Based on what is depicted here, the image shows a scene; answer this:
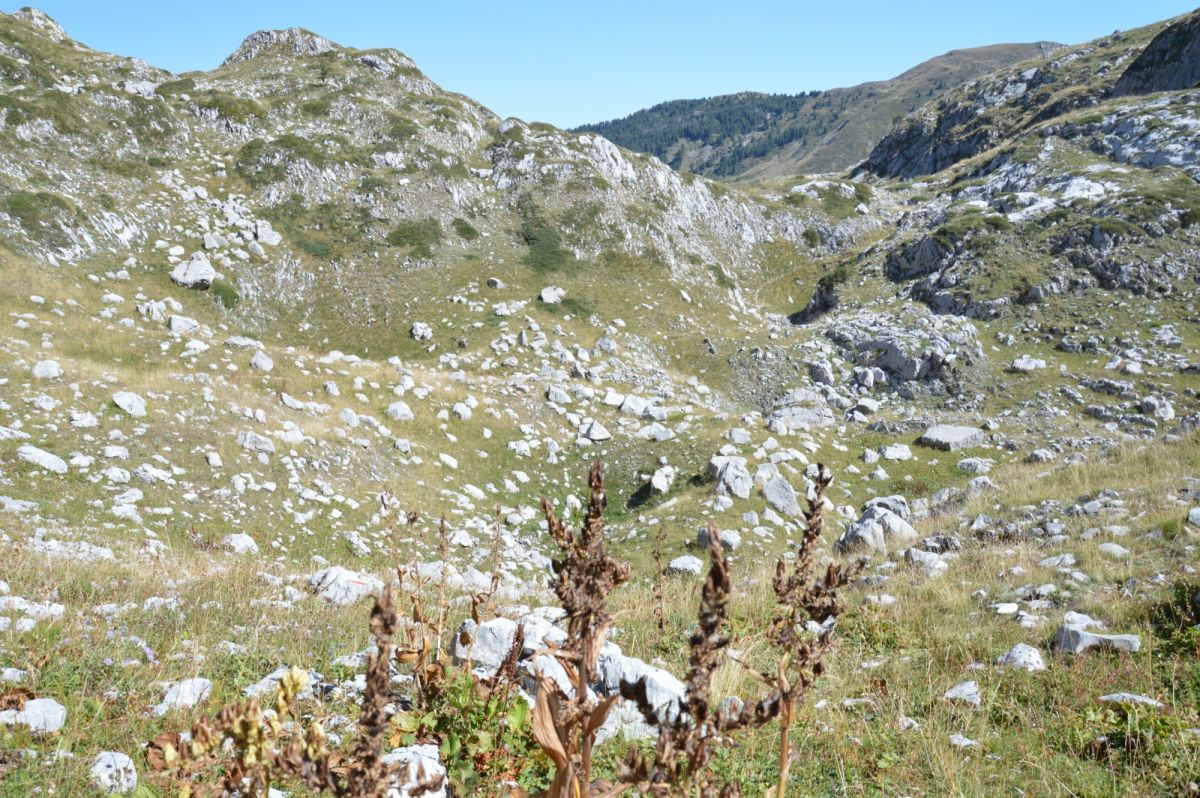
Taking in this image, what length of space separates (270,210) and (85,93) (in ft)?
44.6

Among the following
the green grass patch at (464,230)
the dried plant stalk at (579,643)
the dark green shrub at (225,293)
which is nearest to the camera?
the dried plant stalk at (579,643)

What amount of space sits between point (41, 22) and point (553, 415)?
193ft

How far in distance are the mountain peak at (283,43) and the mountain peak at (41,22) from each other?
13.0m

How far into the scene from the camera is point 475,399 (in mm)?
23969

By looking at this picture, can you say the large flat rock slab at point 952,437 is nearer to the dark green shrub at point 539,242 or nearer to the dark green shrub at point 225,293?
the dark green shrub at point 539,242

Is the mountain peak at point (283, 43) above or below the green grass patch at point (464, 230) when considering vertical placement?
above

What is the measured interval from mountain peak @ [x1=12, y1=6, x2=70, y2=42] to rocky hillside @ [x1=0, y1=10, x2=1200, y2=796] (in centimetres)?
42

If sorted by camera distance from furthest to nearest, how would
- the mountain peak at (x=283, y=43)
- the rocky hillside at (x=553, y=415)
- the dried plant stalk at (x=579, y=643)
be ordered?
the mountain peak at (x=283, y=43) < the rocky hillside at (x=553, y=415) < the dried plant stalk at (x=579, y=643)

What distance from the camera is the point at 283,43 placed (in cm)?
5909

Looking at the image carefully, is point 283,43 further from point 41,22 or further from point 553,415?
point 553,415

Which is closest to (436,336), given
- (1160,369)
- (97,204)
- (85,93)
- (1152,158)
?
(97,204)

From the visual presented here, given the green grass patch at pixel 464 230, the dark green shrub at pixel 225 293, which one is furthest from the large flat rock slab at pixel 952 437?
the dark green shrub at pixel 225 293

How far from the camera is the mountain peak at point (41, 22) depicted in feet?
154

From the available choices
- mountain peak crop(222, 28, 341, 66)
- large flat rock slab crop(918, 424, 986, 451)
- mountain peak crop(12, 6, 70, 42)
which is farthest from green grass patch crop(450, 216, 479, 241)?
mountain peak crop(12, 6, 70, 42)
